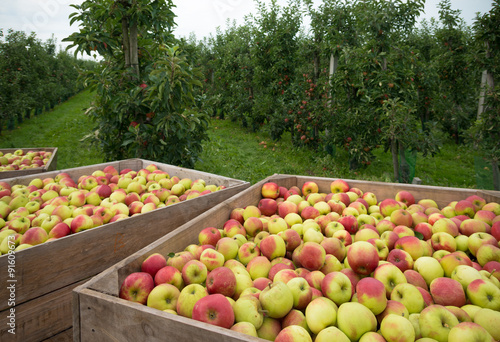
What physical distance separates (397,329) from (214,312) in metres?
0.70

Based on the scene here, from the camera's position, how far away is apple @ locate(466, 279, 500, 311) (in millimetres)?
1417

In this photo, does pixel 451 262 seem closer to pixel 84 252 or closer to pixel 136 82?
pixel 84 252

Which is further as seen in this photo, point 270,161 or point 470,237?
point 270,161

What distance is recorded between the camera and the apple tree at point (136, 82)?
4.32 metres

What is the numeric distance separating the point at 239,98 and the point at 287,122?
4.25m

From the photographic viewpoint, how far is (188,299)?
1383 millimetres

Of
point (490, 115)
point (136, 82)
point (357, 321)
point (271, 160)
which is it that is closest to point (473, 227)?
point (357, 321)

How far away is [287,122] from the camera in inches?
386

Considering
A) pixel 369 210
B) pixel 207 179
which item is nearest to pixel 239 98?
pixel 207 179

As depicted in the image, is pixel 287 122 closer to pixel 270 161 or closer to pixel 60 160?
pixel 270 161

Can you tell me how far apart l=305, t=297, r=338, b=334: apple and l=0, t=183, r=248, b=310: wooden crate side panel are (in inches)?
60.7

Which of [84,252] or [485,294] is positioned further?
[84,252]

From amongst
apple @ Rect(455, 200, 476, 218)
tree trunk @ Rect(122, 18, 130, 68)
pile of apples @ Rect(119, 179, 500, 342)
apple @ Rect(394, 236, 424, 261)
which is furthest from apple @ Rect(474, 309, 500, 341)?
tree trunk @ Rect(122, 18, 130, 68)

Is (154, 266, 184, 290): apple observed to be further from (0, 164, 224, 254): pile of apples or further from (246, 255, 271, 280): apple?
(0, 164, 224, 254): pile of apples
